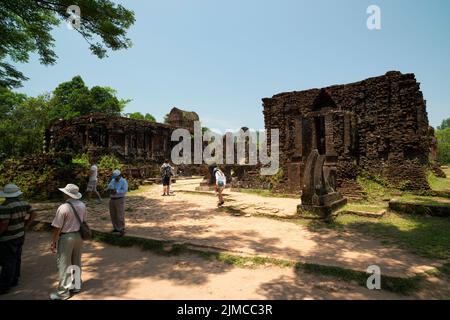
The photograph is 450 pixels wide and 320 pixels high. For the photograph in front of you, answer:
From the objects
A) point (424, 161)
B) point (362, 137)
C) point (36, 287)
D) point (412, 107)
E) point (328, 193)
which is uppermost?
point (412, 107)

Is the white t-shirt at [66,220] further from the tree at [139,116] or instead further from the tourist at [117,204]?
the tree at [139,116]

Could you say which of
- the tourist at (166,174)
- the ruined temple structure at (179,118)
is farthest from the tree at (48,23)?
the ruined temple structure at (179,118)

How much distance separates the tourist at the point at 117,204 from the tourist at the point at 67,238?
2.54 m

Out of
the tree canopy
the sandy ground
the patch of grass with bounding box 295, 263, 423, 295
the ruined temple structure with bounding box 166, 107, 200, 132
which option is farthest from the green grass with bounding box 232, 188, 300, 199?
the ruined temple structure with bounding box 166, 107, 200, 132

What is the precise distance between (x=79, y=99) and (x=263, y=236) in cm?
4142

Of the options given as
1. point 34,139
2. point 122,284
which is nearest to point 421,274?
point 122,284

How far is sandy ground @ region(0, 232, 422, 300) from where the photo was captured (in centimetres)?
358

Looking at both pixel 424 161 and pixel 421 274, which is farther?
pixel 424 161

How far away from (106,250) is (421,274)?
18.3ft

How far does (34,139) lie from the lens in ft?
95.8

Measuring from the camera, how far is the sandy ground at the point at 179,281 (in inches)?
141

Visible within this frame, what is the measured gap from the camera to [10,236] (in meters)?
3.99

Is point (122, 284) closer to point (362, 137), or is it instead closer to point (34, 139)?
point (362, 137)

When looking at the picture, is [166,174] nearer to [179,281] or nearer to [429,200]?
[179,281]
